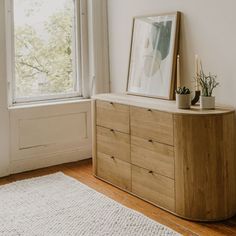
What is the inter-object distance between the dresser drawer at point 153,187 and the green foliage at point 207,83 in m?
→ 0.70

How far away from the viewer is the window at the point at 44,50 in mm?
3803

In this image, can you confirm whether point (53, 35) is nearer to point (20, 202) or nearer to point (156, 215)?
point (20, 202)

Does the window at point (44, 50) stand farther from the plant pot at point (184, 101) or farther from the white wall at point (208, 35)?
the plant pot at point (184, 101)

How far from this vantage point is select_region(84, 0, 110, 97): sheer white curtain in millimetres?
4090

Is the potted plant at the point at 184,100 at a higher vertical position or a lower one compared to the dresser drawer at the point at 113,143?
higher

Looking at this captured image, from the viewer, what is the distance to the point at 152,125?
9.26 feet

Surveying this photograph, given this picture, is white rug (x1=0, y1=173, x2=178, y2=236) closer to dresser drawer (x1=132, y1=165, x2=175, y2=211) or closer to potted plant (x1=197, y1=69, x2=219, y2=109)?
dresser drawer (x1=132, y1=165, x2=175, y2=211)

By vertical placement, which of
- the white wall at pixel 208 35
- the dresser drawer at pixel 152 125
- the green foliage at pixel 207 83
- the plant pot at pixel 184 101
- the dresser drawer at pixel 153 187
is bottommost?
the dresser drawer at pixel 153 187

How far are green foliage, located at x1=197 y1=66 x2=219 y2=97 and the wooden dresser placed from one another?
0.16 m

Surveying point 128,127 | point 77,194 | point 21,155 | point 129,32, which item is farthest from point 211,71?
point 21,155

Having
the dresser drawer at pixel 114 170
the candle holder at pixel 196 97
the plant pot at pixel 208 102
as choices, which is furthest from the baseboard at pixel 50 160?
the plant pot at pixel 208 102

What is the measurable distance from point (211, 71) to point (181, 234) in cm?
127

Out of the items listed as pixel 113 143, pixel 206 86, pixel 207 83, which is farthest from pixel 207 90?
pixel 113 143

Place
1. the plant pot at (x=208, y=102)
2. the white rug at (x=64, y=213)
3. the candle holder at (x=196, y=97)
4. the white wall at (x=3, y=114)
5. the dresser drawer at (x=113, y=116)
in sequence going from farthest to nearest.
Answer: the white wall at (x=3, y=114) < the dresser drawer at (x=113, y=116) < the candle holder at (x=196, y=97) < the plant pot at (x=208, y=102) < the white rug at (x=64, y=213)
